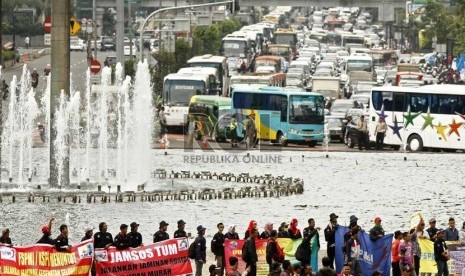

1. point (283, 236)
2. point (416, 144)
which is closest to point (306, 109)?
point (416, 144)

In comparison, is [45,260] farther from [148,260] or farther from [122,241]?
[148,260]

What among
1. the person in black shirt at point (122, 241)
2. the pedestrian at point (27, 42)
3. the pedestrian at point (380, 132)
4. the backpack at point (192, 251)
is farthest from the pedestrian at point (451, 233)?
the pedestrian at point (27, 42)

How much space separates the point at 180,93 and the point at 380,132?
493 inches

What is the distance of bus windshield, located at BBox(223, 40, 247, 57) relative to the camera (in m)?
111

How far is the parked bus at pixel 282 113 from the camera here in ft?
216

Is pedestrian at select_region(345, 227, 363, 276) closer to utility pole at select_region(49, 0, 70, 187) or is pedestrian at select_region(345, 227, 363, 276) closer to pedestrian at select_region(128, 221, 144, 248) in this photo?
pedestrian at select_region(128, 221, 144, 248)

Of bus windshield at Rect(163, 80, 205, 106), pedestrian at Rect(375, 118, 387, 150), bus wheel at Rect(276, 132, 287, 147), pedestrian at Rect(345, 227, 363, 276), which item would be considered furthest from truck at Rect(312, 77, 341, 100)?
pedestrian at Rect(345, 227, 363, 276)

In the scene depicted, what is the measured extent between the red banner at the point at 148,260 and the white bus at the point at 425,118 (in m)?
34.7

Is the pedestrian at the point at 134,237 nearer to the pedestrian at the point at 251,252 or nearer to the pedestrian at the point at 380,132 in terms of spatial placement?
the pedestrian at the point at 251,252

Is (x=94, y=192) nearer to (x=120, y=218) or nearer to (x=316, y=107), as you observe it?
(x=120, y=218)

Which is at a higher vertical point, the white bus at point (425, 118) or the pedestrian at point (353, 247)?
the pedestrian at point (353, 247)

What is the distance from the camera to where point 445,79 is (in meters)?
99.9

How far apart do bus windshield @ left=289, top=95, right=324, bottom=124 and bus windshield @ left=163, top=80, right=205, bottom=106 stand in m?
6.85

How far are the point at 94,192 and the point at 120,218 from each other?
15.3 feet
